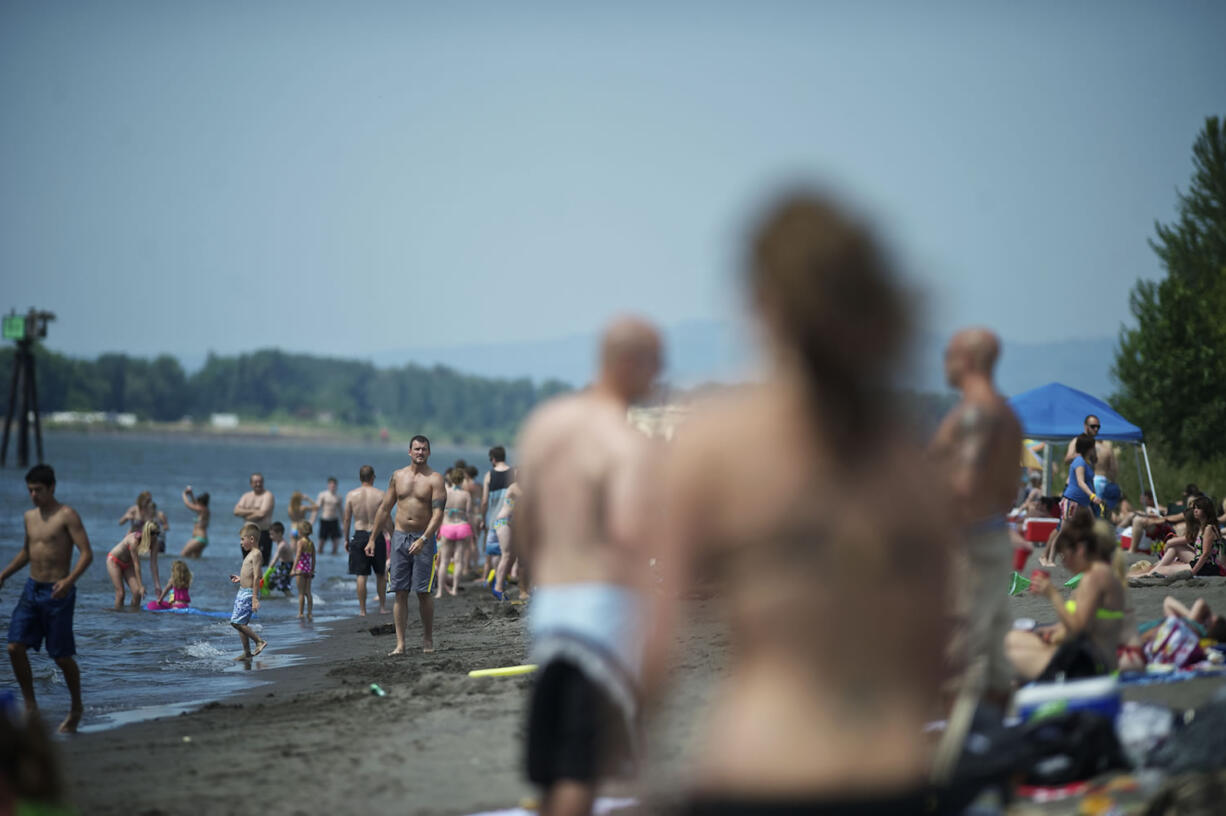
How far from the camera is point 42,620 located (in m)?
8.13

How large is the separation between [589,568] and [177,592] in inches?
564

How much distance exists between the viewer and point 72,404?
187m

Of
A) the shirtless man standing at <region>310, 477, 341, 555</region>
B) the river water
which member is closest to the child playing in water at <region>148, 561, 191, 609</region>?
the river water

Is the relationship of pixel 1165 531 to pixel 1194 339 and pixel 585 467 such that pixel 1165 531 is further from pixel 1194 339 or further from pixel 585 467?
pixel 1194 339

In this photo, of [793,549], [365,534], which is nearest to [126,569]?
[365,534]

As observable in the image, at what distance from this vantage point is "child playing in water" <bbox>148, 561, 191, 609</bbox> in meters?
16.4

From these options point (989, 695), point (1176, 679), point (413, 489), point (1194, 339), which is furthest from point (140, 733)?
point (1194, 339)

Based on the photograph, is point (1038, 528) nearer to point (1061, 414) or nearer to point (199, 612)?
point (1061, 414)

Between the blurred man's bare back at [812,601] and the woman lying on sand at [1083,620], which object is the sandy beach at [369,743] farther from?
the blurred man's bare back at [812,601]

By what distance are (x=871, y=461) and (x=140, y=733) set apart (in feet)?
24.2

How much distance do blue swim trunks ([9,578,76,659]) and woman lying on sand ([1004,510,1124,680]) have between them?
600 centimetres

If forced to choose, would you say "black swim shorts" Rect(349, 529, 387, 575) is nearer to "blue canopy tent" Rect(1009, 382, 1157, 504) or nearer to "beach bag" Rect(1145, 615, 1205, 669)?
"beach bag" Rect(1145, 615, 1205, 669)

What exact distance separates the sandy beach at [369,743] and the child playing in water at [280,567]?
27.6ft

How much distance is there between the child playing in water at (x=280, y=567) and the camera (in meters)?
18.9
